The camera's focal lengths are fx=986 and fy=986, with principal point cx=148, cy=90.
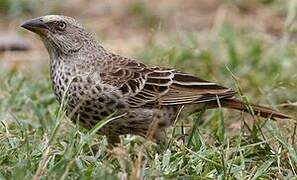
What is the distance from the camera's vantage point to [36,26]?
228 inches

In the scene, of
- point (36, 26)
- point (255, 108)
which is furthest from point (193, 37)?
point (36, 26)

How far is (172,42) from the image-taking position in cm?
831

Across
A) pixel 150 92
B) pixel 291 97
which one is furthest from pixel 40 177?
pixel 291 97

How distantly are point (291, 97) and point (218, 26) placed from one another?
2224 millimetres

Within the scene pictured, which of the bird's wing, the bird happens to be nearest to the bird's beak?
the bird

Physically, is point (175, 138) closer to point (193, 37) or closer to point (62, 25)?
point (62, 25)

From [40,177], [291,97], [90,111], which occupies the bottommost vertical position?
[40,177]

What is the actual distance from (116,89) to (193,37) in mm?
3074

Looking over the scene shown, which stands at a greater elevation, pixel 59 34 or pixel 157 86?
pixel 59 34

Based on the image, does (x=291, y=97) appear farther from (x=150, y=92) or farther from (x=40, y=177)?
(x=40, y=177)

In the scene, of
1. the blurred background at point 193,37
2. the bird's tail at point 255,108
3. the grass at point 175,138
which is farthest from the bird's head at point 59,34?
the blurred background at point 193,37

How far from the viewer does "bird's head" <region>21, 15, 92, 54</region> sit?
19.1 feet

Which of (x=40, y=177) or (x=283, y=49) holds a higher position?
(x=283, y=49)

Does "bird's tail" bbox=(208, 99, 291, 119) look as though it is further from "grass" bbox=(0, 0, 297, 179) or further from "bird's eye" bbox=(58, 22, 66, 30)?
"bird's eye" bbox=(58, 22, 66, 30)
